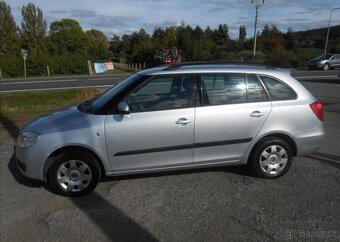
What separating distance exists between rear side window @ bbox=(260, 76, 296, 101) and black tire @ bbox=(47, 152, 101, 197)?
247 centimetres

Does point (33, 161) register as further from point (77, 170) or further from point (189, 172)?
point (189, 172)

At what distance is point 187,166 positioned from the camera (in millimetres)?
4305

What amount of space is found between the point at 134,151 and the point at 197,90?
112 centimetres

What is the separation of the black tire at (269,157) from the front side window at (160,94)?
1.19 metres

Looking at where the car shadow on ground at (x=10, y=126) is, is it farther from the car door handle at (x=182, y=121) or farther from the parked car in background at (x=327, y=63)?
the parked car in background at (x=327, y=63)

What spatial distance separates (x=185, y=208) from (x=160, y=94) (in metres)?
1.46

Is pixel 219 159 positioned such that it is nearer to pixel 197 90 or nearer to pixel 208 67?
pixel 197 90

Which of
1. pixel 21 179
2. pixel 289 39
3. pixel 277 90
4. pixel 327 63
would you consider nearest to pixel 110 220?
pixel 21 179

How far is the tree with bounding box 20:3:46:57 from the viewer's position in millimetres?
48625

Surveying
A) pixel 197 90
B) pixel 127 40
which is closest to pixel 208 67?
pixel 197 90

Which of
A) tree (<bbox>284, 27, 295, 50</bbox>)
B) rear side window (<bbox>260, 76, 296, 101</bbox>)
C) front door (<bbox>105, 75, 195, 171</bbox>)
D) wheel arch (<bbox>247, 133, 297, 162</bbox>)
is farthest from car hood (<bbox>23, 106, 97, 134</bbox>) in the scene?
tree (<bbox>284, 27, 295, 50</bbox>)

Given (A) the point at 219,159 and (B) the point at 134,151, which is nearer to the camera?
(B) the point at 134,151

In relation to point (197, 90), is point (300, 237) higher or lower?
lower

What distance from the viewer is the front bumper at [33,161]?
395 cm
